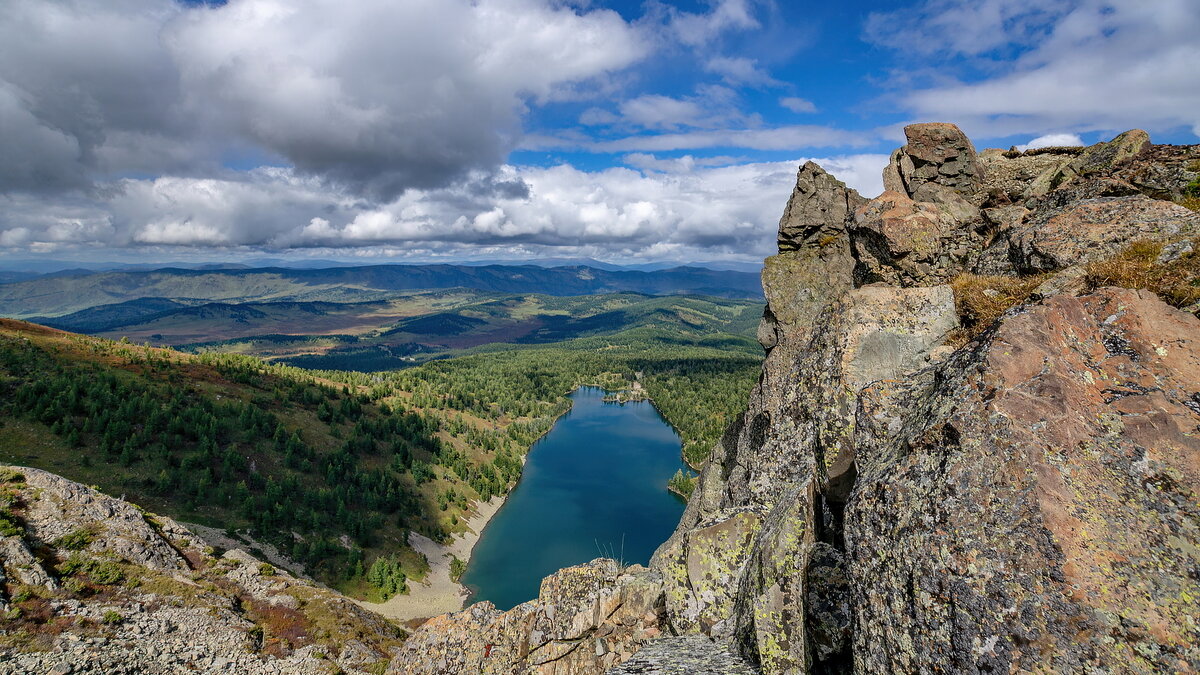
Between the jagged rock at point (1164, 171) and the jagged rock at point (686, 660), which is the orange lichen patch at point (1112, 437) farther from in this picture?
the jagged rock at point (1164, 171)

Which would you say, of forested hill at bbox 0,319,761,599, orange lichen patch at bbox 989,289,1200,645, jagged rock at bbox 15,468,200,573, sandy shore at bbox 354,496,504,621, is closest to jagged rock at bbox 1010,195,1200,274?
orange lichen patch at bbox 989,289,1200,645

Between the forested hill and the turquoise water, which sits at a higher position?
the forested hill

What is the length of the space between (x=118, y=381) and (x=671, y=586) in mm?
116432

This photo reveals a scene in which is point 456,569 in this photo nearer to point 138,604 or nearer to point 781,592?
point 138,604

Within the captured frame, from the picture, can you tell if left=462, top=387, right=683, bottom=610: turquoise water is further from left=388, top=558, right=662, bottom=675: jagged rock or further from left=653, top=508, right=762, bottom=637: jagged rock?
left=653, top=508, right=762, bottom=637: jagged rock

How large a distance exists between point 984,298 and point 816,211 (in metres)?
19.7

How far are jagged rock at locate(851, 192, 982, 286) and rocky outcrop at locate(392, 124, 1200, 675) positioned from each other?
132 millimetres

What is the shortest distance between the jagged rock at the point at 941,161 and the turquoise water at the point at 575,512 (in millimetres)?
58551

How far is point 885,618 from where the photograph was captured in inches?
272

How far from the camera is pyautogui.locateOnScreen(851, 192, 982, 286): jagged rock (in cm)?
1709

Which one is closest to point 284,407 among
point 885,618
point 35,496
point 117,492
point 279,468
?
point 279,468

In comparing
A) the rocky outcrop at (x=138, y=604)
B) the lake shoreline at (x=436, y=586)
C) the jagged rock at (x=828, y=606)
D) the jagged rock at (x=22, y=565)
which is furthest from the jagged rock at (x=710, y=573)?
the lake shoreline at (x=436, y=586)

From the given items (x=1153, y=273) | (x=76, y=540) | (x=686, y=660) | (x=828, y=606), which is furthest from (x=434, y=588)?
(x=1153, y=273)

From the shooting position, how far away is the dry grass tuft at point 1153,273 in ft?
27.9
